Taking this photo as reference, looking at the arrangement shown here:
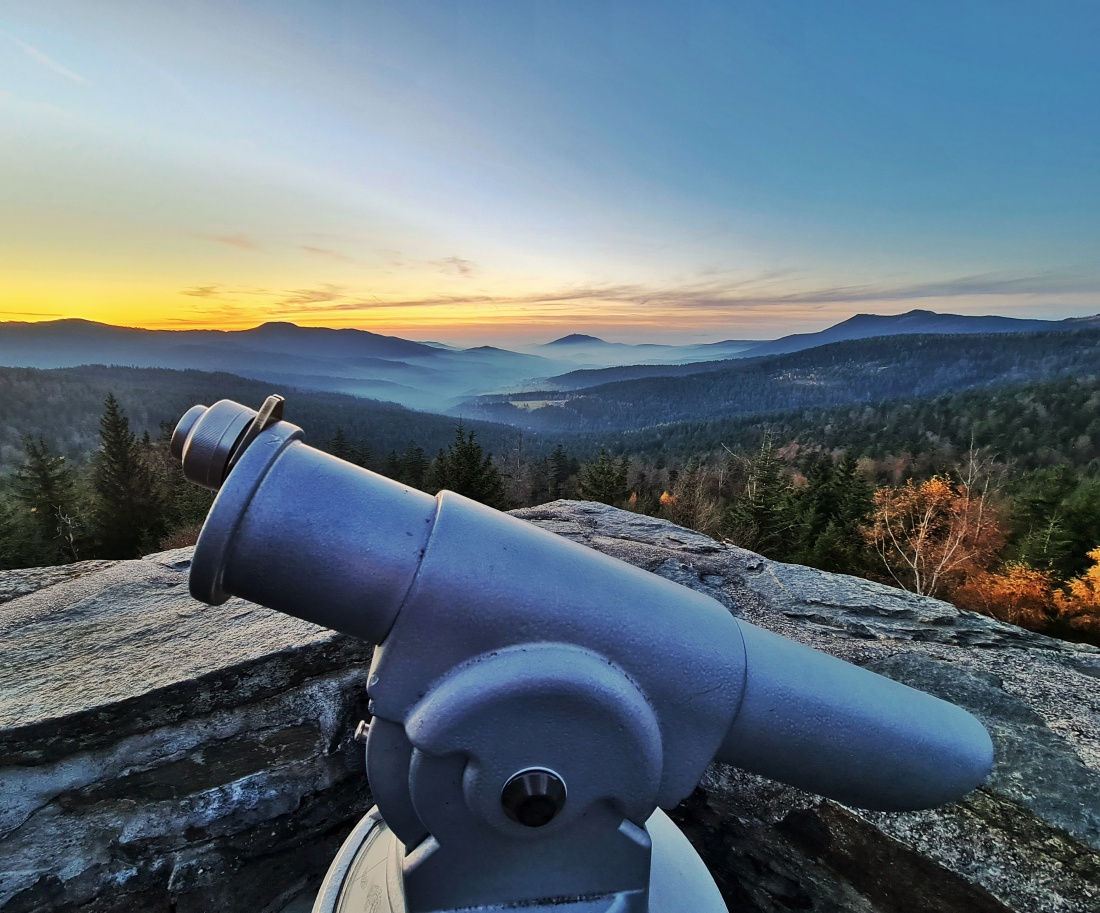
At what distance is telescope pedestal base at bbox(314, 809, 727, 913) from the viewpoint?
1325 mm

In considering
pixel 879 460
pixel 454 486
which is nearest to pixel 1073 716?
pixel 454 486

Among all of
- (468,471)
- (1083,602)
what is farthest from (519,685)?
(1083,602)

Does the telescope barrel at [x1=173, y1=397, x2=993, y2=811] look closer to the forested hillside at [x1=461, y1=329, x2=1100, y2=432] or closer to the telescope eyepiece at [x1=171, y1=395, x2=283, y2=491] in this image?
the telescope eyepiece at [x1=171, y1=395, x2=283, y2=491]

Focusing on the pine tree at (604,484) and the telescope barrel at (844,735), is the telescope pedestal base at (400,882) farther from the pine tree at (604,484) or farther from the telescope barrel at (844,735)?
the pine tree at (604,484)

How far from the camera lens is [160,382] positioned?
9425 cm

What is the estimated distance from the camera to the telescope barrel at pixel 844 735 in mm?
1271

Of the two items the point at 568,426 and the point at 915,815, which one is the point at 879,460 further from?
the point at 568,426

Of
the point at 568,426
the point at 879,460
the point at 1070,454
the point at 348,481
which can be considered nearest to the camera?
the point at 348,481

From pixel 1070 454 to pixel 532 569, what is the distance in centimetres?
6639

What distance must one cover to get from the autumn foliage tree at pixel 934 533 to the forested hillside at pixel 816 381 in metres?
100

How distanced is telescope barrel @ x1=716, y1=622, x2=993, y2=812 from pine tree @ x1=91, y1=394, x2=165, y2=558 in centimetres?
2734

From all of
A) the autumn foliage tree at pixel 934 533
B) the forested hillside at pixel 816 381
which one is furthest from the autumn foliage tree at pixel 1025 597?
the forested hillside at pixel 816 381

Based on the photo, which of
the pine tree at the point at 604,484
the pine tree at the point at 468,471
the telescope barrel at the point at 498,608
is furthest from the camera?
the pine tree at the point at 604,484

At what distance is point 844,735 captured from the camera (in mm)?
1304
